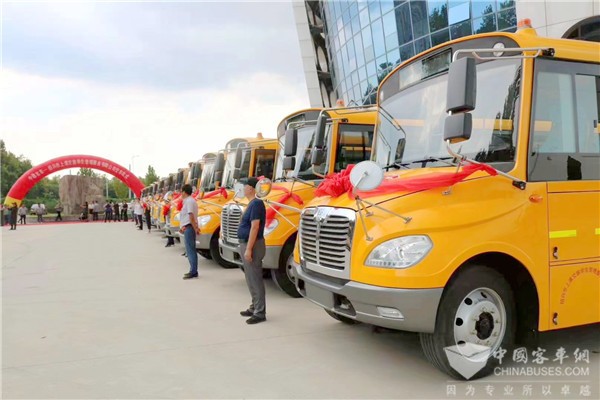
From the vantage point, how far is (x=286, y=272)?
724 centimetres

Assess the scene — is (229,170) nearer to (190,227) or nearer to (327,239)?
(190,227)

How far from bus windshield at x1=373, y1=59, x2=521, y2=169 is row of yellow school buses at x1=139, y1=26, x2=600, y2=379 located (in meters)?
0.01

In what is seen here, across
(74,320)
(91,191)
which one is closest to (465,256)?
(74,320)

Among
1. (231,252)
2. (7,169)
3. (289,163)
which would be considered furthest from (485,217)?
(7,169)

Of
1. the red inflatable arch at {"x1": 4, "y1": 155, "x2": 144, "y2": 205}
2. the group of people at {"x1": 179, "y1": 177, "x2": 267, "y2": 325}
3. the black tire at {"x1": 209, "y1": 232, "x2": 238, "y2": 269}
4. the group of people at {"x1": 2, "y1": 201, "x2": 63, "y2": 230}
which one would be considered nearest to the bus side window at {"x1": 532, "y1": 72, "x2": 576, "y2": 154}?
the group of people at {"x1": 179, "y1": 177, "x2": 267, "y2": 325}

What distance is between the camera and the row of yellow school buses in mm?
3799

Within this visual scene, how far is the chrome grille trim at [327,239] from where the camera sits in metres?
4.34

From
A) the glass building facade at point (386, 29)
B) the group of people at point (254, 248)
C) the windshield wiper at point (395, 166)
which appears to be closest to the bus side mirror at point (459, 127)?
the windshield wiper at point (395, 166)

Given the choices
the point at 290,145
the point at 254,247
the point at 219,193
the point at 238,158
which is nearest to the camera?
the point at 254,247

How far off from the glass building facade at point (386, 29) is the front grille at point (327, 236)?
18.7 m

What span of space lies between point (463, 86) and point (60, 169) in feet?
138

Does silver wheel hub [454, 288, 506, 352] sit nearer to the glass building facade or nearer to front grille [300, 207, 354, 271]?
front grille [300, 207, 354, 271]

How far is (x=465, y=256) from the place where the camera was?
376 centimetres

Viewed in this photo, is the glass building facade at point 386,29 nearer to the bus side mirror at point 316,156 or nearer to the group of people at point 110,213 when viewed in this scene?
the bus side mirror at point 316,156
